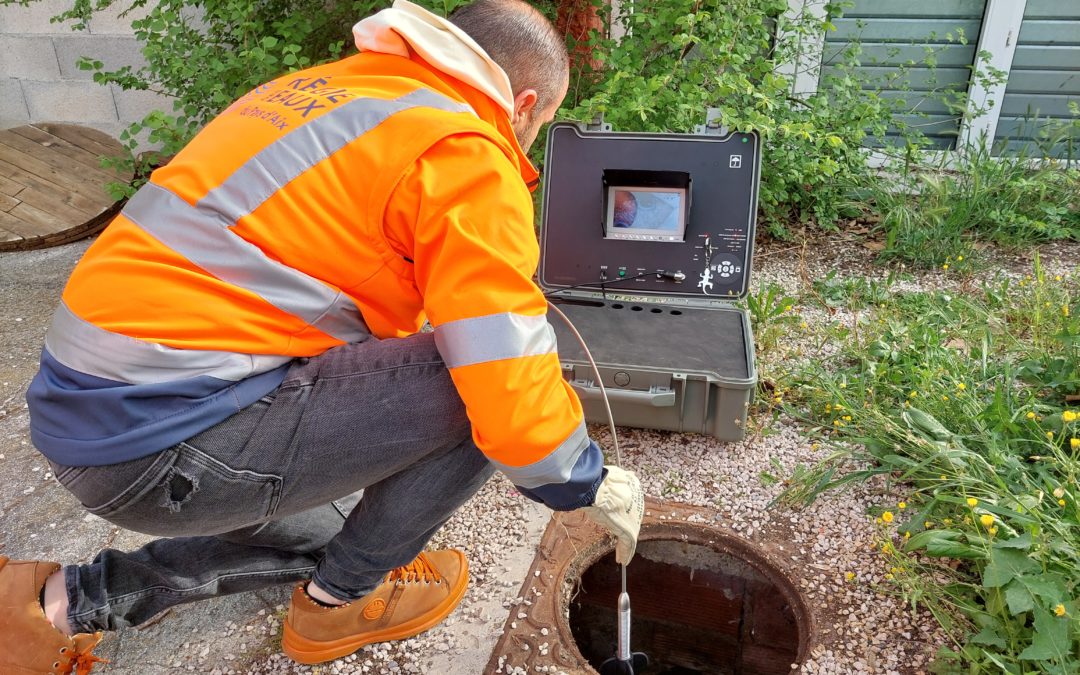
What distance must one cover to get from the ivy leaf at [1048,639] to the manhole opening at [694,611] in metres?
0.49

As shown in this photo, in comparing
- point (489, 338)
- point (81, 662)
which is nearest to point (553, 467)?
point (489, 338)

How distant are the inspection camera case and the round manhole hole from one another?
46 cm

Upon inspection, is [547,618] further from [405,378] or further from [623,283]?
[623,283]

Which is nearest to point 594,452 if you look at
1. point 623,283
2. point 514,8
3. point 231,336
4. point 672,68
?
point 231,336

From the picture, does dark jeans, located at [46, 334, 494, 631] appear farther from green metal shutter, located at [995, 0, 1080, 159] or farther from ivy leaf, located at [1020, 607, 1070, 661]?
green metal shutter, located at [995, 0, 1080, 159]

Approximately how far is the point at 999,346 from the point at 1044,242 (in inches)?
62.2

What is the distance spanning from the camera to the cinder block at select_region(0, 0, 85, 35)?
4.54 meters

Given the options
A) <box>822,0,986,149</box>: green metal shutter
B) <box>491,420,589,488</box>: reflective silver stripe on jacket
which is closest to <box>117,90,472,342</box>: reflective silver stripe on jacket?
<box>491,420,589,488</box>: reflective silver stripe on jacket

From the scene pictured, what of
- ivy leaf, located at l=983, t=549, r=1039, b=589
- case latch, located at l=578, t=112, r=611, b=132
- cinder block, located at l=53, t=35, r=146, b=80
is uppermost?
cinder block, located at l=53, t=35, r=146, b=80

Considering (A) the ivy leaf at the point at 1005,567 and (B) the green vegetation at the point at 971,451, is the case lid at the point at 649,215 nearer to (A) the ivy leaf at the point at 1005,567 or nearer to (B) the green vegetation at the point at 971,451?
(B) the green vegetation at the point at 971,451

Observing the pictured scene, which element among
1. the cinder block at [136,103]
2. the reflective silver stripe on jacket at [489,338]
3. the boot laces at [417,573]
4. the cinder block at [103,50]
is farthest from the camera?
the cinder block at [136,103]

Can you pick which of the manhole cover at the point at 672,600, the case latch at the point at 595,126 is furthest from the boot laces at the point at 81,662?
the case latch at the point at 595,126

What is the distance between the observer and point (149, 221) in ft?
4.28

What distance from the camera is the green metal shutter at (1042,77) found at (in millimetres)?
4320
